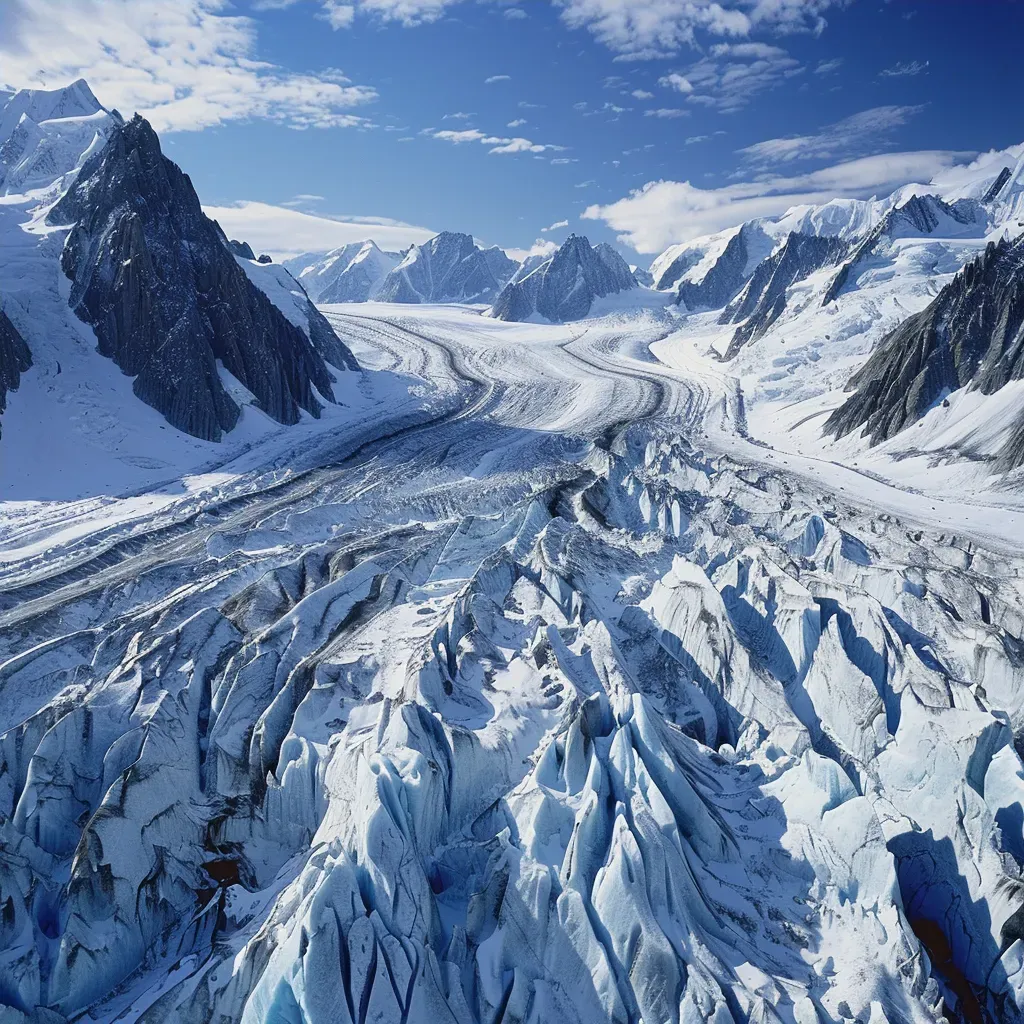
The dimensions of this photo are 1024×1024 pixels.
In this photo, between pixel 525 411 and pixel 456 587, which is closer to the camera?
pixel 456 587

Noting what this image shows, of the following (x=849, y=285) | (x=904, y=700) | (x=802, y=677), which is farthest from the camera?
(x=849, y=285)

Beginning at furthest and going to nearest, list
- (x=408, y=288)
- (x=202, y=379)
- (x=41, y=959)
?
(x=408, y=288), (x=202, y=379), (x=41, y=959)

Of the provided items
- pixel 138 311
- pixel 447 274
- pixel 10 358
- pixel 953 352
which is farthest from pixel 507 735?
pixel 447 274

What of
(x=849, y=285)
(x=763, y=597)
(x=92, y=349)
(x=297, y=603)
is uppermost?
(x=849, y=285)

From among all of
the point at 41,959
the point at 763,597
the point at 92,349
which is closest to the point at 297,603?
the point at 41,959

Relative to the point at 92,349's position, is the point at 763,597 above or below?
below

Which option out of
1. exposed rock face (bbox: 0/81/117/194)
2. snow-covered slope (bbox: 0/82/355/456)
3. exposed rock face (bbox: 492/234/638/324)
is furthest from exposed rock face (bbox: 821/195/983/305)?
exposed rock face (bbox: 0/81/117/194)

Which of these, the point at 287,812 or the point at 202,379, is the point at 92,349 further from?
the point at 287,812
